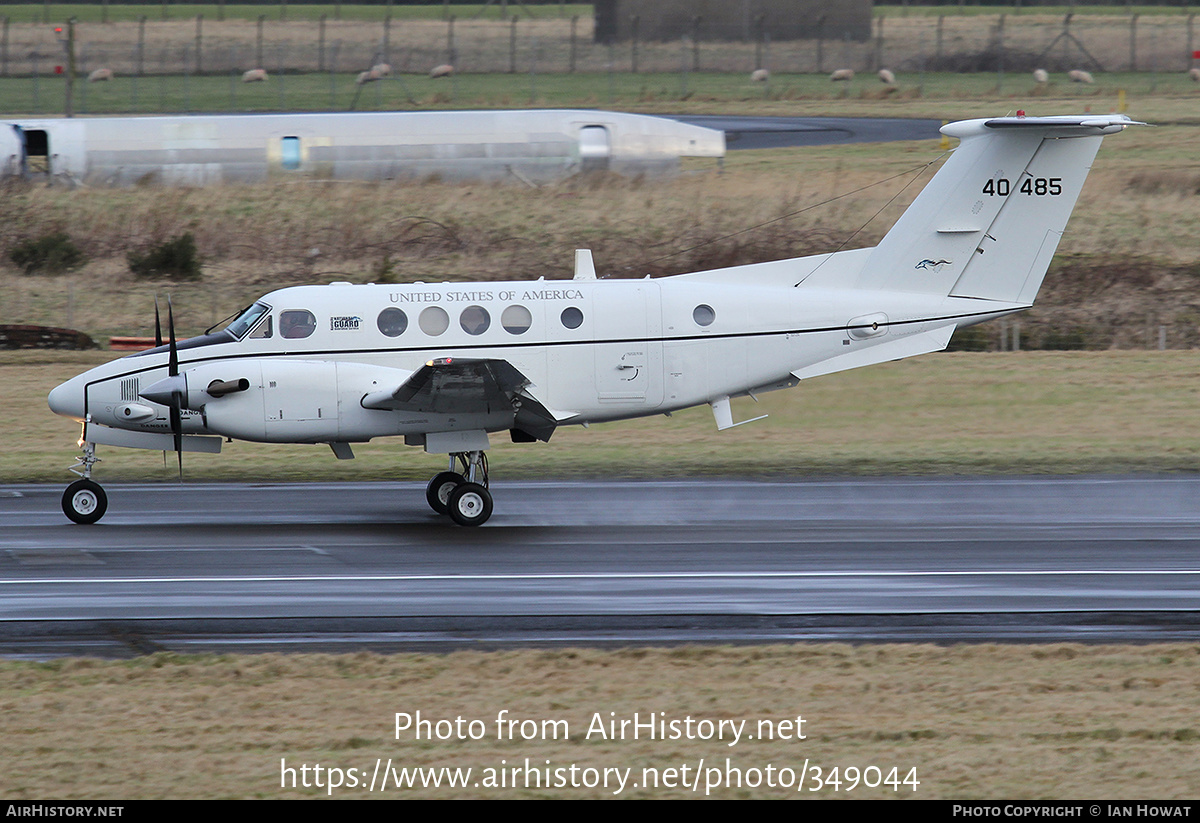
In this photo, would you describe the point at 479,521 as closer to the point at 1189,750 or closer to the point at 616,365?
the point at 616,365

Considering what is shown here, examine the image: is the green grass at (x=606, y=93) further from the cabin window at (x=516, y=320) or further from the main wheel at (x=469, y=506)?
the main wheel at (x=469, y=506)

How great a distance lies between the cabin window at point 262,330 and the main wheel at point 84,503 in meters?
2.75

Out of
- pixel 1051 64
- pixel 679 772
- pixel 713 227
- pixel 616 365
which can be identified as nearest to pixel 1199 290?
pixel 713 227

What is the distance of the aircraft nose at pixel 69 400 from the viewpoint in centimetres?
1659

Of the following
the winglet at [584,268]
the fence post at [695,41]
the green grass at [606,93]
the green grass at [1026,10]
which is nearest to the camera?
the winglet at [584,268]

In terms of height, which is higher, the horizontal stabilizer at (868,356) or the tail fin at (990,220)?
the tail fin at (990,220)

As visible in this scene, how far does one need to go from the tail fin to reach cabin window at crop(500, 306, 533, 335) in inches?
175

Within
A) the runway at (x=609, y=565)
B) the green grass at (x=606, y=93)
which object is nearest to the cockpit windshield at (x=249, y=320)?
the runway at (x=609, y=565)

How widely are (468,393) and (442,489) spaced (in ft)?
6.69

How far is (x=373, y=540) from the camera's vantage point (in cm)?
1591

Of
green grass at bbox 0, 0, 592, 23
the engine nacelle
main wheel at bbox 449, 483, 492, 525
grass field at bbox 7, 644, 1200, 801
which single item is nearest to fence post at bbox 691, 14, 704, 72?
green grass at bbox 0, 0, 592, 23

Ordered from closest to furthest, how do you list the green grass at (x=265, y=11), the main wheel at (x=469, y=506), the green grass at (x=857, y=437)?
1. the main wheel at (x=469, y=506)
2. the green grass at (x=857, y=437)
3. the green grass at (x=265, y=11)

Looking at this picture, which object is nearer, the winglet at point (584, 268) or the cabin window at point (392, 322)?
the cabin window at point (392, 322)

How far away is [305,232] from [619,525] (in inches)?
899
